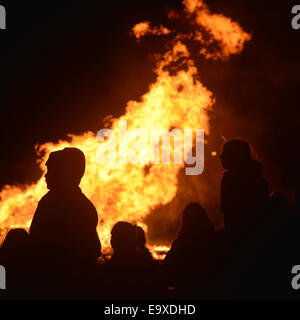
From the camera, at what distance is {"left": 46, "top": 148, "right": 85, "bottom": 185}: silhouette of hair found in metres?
6.07

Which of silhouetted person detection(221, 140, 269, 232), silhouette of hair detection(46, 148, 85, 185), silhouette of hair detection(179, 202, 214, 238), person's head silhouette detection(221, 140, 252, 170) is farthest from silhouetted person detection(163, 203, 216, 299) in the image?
silhouette of hair detection(46, 148, 85, 185)

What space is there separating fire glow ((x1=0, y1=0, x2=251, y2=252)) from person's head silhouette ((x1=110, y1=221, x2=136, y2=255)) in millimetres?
3712

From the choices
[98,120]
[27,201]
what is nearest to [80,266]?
[27,201]

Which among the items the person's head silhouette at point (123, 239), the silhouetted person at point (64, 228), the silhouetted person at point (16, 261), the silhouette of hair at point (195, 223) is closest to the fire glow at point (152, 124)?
the silhouetted person at point (16, 261)

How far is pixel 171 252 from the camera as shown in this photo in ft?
19.1

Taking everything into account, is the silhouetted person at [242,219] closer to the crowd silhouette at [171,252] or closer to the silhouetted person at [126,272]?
the crowd silhouette at [171,252]

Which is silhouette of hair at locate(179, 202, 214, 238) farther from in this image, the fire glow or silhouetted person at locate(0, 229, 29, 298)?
the fire glow

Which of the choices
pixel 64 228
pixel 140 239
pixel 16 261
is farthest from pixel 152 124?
pixel 16 261

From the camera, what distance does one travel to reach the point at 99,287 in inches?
204

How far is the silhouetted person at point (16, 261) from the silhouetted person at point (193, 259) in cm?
172

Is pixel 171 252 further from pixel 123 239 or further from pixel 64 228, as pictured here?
pixel 64 228

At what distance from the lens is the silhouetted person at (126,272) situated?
5.08 meters

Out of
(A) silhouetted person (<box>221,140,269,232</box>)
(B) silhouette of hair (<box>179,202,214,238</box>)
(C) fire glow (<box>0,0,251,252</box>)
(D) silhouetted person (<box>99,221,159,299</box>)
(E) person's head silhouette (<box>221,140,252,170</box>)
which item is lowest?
(D) silhouetted person (<box>99,221,159,299</box>)

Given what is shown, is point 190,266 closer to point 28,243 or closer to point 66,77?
point 28,243
